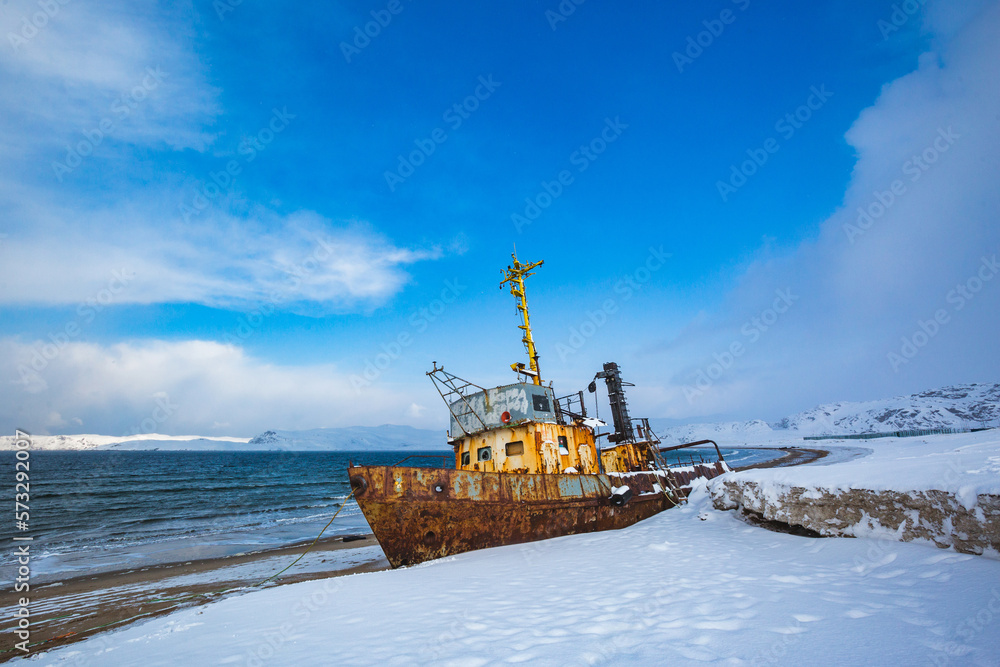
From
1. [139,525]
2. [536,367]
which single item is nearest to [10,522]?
[139,525]

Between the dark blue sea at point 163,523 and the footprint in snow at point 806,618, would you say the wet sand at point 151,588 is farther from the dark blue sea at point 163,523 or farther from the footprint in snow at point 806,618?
the footprint in snow at point 806,618

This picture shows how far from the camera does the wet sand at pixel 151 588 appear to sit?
8102 mm

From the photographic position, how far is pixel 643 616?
3.71 metres

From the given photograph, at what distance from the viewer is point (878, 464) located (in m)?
6.59

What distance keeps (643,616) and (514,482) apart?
654 cm

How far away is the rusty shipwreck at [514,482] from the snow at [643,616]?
222cm

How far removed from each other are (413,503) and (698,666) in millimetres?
7213

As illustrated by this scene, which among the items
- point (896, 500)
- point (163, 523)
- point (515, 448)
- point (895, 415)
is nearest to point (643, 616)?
point (896, 500)

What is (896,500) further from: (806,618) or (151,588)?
(151,588)

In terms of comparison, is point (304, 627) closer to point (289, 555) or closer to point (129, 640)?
point (129, 640)

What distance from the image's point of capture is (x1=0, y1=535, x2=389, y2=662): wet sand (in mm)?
8102

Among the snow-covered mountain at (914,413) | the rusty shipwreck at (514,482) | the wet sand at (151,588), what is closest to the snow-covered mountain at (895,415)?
the snow-covered mountain at (914,413)

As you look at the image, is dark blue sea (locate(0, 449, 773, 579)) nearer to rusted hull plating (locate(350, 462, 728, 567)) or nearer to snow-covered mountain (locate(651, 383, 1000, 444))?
rusted hull plating (locate(350, 462, 728, 567))

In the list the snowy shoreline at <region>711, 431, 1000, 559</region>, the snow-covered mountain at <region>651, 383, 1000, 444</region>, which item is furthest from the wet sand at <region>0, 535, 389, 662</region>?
the snow-covered mountain at <region>651, 383, 1000, 444</region>
